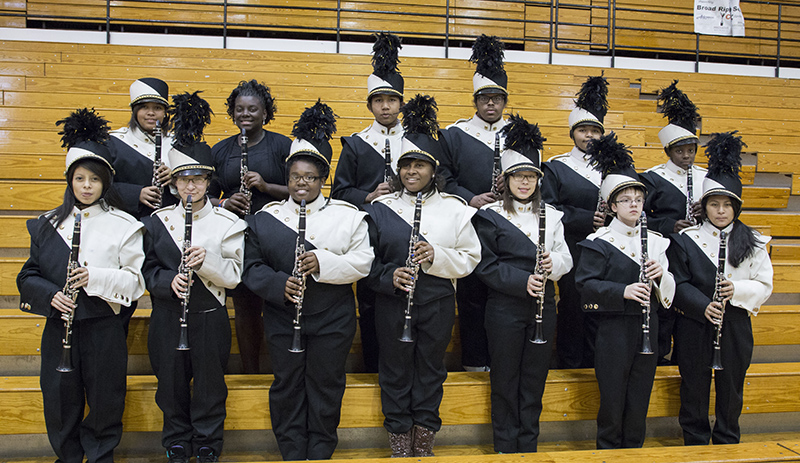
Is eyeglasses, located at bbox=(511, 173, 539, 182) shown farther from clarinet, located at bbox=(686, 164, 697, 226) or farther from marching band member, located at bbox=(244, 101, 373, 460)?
clarinet, located at bbox=(686, 164, 697, 226)

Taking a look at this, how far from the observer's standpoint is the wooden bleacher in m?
2.99

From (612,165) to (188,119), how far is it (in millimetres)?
2175

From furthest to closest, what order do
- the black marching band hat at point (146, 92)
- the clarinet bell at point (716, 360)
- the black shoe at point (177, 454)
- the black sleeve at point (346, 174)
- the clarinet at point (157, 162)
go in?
the black sleeve at point (346, 174), the black marching band hat at point (146, 92), the clarinet at point (157, 162), the clarinet bell at point (716, 360), the black shoe at point (177, 454)

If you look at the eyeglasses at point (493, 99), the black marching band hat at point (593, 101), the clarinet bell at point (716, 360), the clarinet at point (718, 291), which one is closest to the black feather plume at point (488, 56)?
the eyeglasses at point (493, 99)

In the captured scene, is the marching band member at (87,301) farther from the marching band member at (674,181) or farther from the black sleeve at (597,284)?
the marching band member at (674,181)

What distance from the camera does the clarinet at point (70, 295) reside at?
8.16 ft

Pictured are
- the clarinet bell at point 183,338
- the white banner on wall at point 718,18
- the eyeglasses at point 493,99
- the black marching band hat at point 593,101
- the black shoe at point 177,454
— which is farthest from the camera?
the white banner on wall at point 718,18

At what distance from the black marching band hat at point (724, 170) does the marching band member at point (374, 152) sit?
1666 mm

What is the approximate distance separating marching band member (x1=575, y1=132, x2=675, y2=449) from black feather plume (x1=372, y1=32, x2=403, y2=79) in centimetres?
150

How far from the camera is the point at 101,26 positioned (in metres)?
7.69

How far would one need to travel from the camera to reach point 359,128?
567cm

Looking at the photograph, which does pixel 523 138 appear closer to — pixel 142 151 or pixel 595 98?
pixel 595 98

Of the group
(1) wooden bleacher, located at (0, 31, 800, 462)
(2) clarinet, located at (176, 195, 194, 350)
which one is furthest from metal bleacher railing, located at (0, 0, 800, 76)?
(2) clarinet, located at (176, 195, 194, 350)

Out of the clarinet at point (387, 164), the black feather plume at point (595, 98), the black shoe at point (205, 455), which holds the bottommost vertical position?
the black shoe at point (205, 455)
